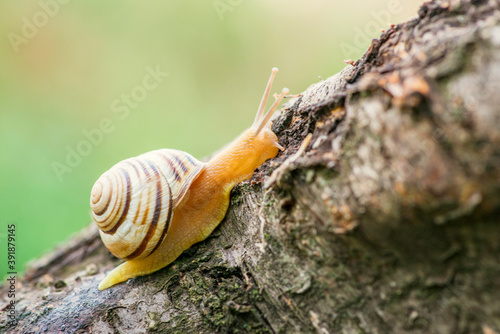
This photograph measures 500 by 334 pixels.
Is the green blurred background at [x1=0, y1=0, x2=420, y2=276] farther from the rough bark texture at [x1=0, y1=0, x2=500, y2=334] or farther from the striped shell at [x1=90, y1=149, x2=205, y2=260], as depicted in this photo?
the rough bark texture at [x1=0, y1=0, x2=500, y2=334]

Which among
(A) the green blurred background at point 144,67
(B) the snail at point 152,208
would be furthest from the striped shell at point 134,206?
(A) the green blurred background at point 144,67

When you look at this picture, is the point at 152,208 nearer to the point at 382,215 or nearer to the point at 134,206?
the point at 134,206

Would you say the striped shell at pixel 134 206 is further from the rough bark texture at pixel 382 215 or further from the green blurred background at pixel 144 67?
the green blurred background at pixel 144 67

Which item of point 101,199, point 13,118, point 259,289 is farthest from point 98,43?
point 259,289

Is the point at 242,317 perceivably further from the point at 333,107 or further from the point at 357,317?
the point at 333,107

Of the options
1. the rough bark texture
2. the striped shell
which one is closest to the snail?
the striped shell
